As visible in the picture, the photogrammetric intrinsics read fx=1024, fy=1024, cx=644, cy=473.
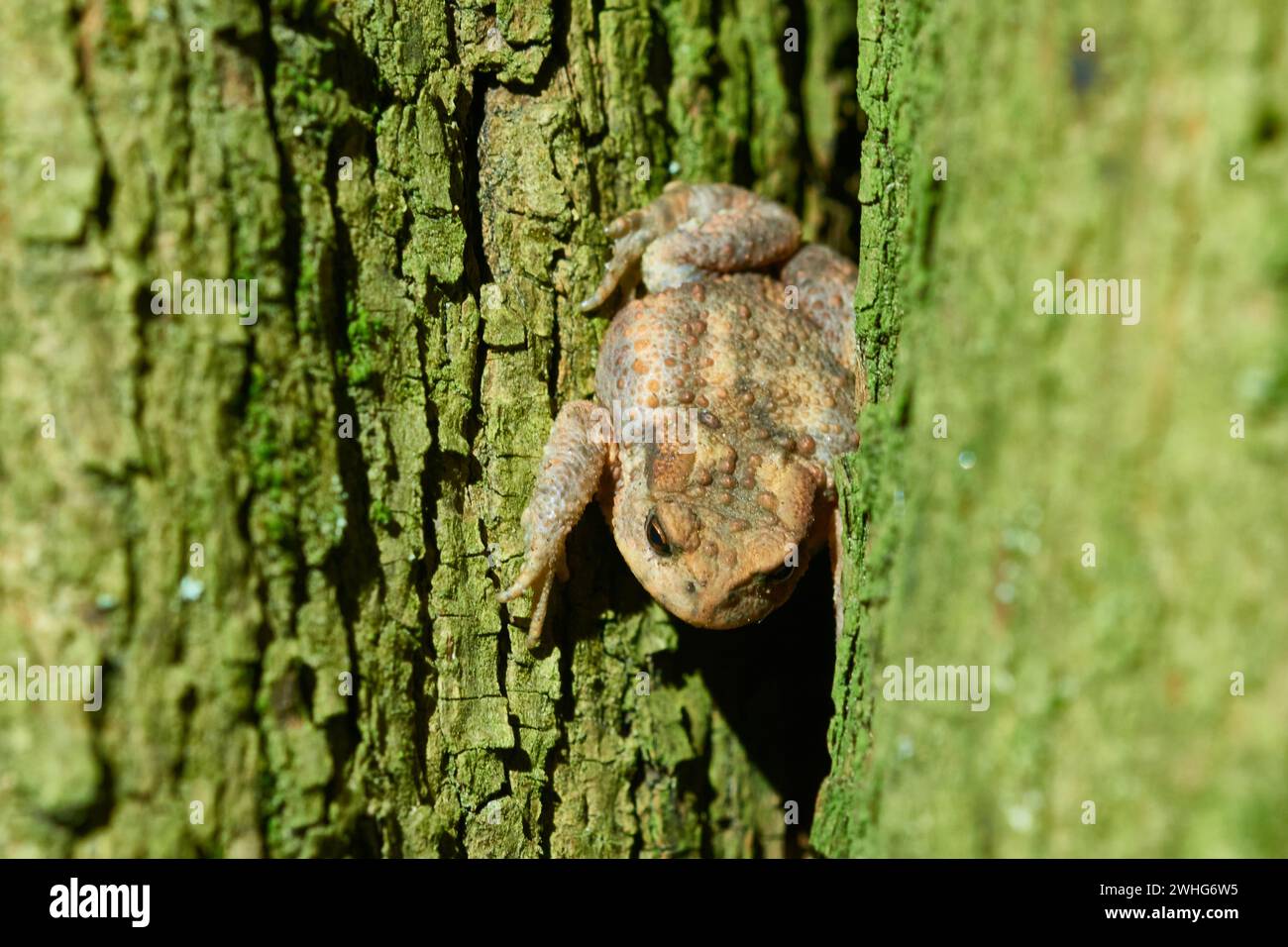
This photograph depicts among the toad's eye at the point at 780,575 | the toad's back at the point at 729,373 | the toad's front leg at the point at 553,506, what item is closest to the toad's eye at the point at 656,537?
the toad's front leg at the point at 553,506

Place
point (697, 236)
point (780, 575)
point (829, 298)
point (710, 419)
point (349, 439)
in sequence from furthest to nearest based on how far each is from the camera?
point (829, 298) → point (697, 236) → point (710, 419) → point (780, 575) → point (349, 439)

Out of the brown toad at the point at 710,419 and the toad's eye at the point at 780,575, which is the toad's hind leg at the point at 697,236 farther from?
the toad's eye at the point at 780,575

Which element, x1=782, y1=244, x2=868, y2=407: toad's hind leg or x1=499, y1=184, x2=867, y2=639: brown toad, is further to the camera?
x1=782, y1=244, x2=868, y2=407: toad's hind leg

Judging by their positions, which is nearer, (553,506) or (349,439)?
(349,439)

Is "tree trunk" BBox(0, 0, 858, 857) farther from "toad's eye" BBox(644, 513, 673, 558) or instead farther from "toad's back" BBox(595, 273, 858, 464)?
"toad's eye" BBox(644, 513, 673, 558)

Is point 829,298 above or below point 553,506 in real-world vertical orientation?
above

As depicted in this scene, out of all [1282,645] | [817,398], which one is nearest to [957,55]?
[1282,645]

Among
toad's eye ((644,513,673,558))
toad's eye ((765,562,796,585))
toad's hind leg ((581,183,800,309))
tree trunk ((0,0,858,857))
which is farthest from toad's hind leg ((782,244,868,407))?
toad's eye ((644,513,673,558))

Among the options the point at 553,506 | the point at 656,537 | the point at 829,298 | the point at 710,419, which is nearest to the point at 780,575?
the point at 656,537

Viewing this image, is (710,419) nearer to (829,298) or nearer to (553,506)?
(553,506)
